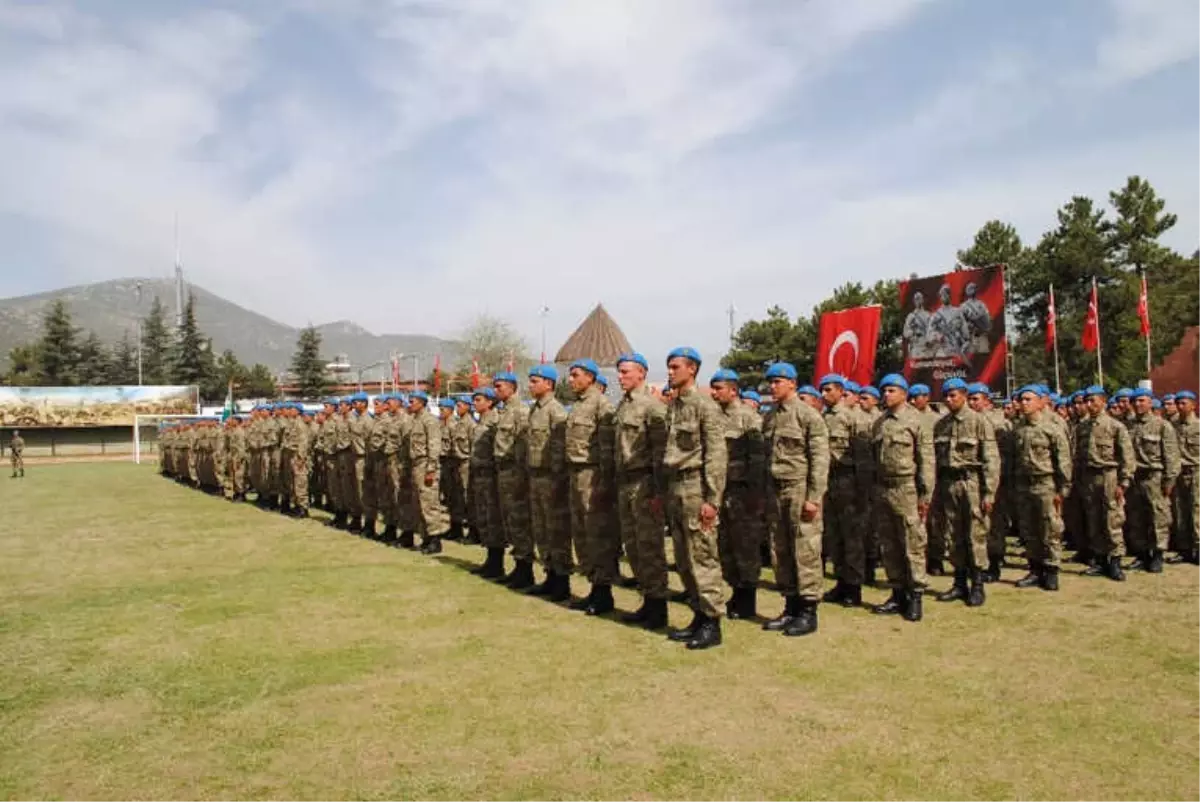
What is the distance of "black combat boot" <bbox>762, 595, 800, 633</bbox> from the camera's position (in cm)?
636

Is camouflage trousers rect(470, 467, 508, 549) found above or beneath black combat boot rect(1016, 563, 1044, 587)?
above

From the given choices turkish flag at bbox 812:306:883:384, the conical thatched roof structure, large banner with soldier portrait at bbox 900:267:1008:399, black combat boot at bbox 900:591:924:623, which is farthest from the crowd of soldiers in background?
the conical thatched roof structure

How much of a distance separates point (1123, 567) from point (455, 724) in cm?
817

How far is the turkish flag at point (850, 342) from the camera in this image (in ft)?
55.9

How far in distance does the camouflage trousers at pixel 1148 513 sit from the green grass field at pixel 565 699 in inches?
34.7

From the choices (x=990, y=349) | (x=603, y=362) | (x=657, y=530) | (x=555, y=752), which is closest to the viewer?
(x=555, y=752)

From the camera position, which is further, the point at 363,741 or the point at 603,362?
the point at 603,362

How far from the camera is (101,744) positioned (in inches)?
167

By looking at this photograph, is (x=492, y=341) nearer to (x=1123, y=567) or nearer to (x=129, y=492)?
(x=129, y=492)

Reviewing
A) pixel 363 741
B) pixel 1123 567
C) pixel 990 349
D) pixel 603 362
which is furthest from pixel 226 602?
pixel 603 362

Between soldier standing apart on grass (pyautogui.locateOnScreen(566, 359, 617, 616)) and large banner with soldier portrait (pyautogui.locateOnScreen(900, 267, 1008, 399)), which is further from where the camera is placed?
large banner with soldier portrait (pyautogui.locateOnScreen(900, 267, 1008, 399))

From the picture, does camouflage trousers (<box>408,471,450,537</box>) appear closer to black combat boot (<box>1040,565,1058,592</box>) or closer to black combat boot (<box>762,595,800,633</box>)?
black combat boot (<box>762,595,800,633</box>)

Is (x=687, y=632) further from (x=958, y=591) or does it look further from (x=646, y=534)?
(x=958, y=591)

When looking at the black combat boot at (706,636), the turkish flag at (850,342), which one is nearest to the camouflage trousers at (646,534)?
the black combat boot at (706,636)
